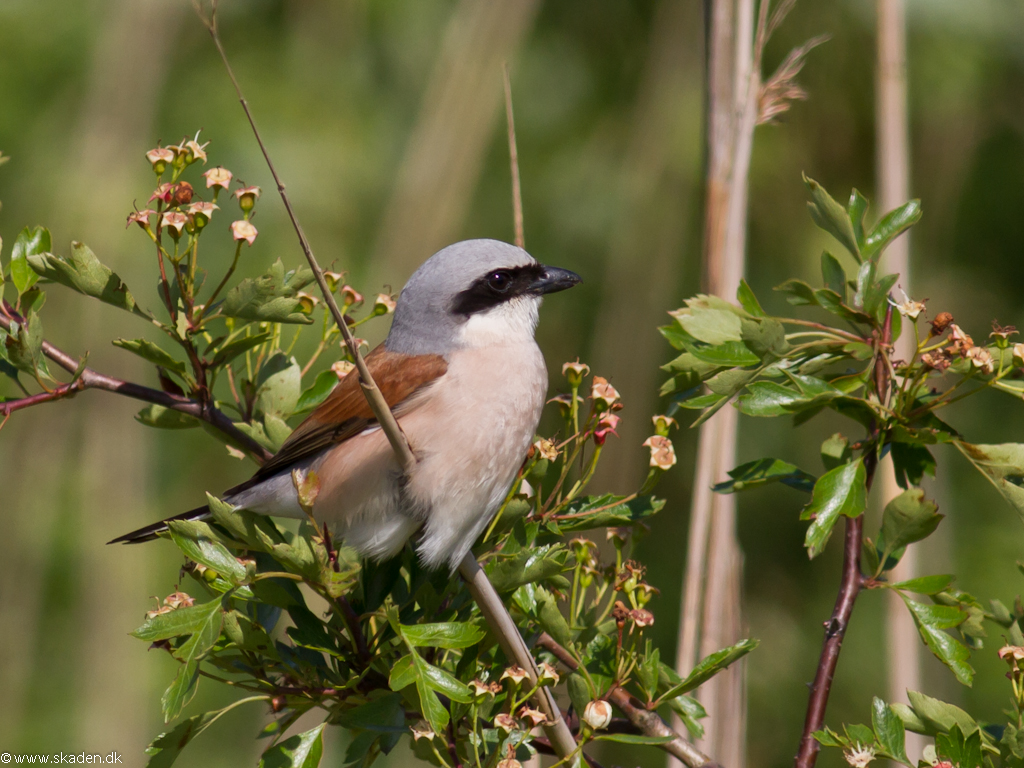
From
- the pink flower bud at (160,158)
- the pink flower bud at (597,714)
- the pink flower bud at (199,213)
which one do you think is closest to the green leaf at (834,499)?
the pink flower bud at (597,714)

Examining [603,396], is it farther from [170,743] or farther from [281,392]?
[170,743]

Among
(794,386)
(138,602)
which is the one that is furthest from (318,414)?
(138,602)

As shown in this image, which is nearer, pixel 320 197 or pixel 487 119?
pixel 487 119

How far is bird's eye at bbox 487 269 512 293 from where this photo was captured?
2268 mm

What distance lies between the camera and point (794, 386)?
1.54 metres

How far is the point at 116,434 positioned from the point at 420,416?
77.3 inches

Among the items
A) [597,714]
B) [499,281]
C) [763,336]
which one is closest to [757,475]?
[763,336]

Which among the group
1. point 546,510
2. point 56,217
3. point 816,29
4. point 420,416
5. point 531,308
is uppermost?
point 816,29

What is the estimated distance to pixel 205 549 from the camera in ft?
4.50

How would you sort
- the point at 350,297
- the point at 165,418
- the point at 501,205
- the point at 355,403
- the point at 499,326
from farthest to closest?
the point at 501,205, the point at 499,326, the point at 355,403, the point at 350,297, the point at 165,418

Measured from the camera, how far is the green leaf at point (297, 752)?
55.6 inches

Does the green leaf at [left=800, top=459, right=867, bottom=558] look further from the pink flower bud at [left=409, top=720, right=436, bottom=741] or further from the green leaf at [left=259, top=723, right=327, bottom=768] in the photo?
the green leaf at [left=259, top=723, right=327, bottom=768]

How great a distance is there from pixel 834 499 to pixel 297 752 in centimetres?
84

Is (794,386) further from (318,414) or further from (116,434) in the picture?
(116,434)
